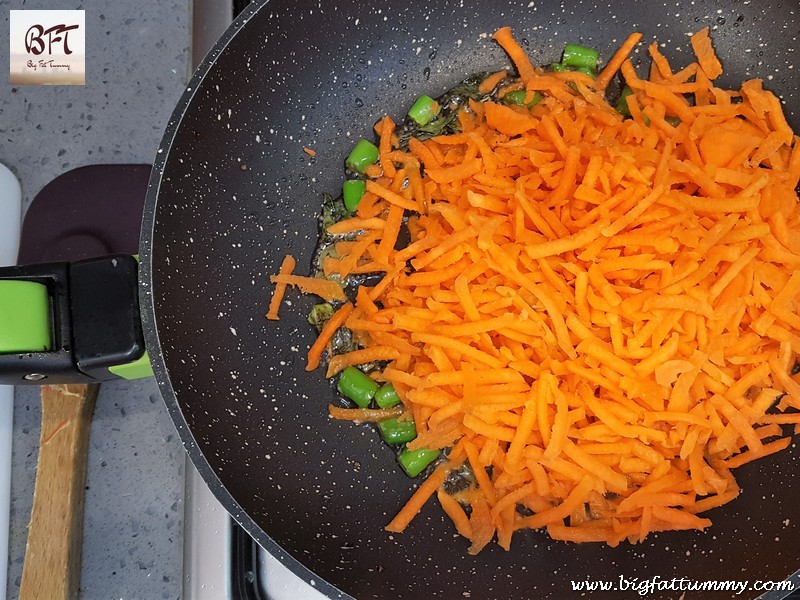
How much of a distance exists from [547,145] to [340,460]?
0.69 m

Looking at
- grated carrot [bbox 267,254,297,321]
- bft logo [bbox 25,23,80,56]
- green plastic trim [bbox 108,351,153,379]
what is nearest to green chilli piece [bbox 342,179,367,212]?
grated carrot [bbox 267,254,297,321]

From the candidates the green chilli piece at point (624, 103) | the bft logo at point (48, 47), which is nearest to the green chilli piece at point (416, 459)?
the green chilli piece at point (624, 103)

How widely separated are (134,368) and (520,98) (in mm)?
889

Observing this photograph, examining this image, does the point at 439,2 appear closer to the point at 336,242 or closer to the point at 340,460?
the point at 336,242

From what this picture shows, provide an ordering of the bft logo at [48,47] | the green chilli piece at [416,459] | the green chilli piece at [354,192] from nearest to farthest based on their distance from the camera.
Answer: the green chilli piece at [416,459], the green chilli piece at [354,192], the bft logo at [48,47]

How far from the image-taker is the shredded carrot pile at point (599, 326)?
99 centimetres

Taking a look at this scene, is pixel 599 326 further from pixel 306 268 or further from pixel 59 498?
pixel 59 498

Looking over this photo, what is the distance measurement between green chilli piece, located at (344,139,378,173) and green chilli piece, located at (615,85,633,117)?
0.49 metres

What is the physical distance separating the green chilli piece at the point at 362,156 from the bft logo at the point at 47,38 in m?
0.73

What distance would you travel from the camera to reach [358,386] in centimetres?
114

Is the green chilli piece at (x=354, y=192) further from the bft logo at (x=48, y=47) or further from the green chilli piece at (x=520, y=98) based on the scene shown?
the bft logo at (x=48, y=47)

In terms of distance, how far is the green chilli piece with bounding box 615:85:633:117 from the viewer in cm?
123

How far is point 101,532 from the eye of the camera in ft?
4.03

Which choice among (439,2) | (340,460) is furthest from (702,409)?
(439,2)
